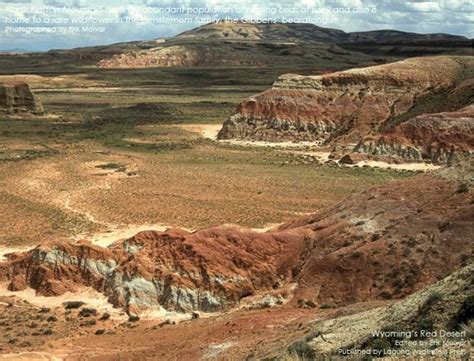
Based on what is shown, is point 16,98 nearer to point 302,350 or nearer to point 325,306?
point 325,306

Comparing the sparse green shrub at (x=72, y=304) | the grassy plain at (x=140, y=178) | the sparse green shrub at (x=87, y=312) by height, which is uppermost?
the grassy plain at (x=140, y=178)

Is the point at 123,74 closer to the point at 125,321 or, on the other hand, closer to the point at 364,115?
the point at 364,115

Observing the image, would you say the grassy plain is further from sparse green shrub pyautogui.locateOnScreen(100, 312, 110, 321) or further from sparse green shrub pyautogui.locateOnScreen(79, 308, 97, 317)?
sparse green shrub pyautogui.locateOnScreen(100, 312, 110, 321)

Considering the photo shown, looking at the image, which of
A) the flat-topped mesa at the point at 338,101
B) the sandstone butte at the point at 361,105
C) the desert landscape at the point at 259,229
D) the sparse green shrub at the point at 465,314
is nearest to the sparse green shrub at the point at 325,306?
the desert landscape at the point at 259,229

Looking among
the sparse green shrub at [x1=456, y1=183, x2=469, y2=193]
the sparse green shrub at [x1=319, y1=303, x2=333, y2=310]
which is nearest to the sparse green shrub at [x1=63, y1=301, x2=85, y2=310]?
the sparse green shrub at [x1=319, y1=303, x2=333, y2=310]

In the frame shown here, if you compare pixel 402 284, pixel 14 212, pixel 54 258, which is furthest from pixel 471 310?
pixel 14 212

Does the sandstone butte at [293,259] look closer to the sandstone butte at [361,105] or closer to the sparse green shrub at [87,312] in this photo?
the sparse green shrub at [87,312]

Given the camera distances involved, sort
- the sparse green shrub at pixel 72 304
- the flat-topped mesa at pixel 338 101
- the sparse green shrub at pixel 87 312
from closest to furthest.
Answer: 1. the sparse green shrub at pixel 87 312
2. the sparse green shrub at pixel 72 304
3. the flat-topped mesa at pixel 338 101
